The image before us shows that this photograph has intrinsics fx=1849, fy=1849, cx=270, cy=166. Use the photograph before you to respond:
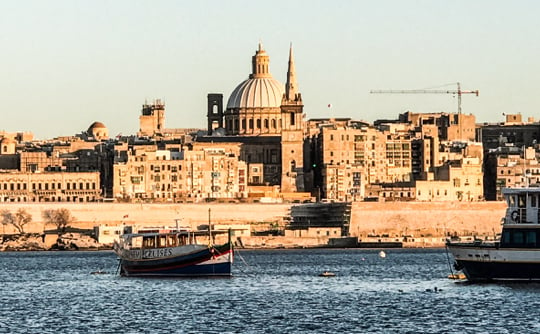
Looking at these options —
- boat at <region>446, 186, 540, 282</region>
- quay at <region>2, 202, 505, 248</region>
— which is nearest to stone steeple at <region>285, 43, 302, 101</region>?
quay at <region>2, 202, 505, 248</region>

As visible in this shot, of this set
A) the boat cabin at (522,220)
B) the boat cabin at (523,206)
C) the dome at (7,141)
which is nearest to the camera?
the boat cabin at (522,220)

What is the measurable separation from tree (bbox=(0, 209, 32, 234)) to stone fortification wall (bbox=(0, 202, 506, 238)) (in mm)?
421

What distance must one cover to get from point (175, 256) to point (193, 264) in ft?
2.94

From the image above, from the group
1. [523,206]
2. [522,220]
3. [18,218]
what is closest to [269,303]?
[522,220]

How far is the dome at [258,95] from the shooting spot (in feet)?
589

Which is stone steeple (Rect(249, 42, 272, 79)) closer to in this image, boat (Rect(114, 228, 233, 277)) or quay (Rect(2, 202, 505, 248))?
quay (Rect(2, 202, 505, 248))

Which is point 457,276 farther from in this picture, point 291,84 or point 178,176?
point 291,84

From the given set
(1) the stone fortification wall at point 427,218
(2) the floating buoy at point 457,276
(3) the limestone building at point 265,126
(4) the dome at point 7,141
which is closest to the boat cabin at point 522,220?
(2) the floating buoy at point 457,276

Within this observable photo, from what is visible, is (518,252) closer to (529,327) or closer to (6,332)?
(529,327)

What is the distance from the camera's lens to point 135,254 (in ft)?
269

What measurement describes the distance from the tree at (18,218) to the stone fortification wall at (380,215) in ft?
1.38

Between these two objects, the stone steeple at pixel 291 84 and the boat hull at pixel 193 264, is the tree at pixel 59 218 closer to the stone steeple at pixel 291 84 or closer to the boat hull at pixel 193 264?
the stone steeple at pixel 291 84

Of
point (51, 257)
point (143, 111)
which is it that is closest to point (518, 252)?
point (51, 257)

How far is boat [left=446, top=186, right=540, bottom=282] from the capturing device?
70375 mm
